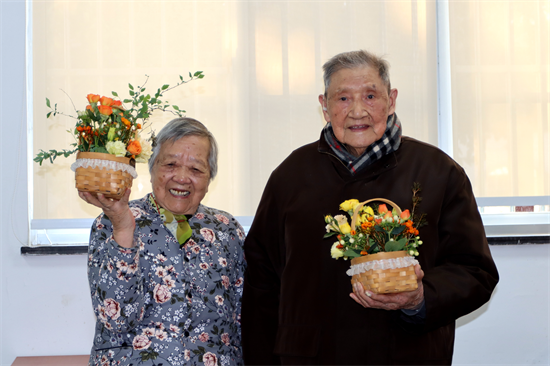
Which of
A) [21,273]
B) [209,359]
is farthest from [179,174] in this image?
[21,273]

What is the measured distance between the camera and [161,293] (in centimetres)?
183

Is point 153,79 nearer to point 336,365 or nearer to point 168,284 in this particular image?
point 168,284

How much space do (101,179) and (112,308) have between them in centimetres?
49

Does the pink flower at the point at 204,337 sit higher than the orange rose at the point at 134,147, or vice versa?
the orange rose at the point at 134,147

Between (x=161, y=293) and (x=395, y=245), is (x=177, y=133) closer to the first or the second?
(x=161, y=293)

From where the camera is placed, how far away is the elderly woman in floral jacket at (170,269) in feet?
5.54

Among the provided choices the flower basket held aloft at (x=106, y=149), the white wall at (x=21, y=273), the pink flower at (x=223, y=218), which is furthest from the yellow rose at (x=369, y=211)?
the white wall at (x=21, y=273)

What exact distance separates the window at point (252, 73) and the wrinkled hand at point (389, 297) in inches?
66.8

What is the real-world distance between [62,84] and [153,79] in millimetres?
577

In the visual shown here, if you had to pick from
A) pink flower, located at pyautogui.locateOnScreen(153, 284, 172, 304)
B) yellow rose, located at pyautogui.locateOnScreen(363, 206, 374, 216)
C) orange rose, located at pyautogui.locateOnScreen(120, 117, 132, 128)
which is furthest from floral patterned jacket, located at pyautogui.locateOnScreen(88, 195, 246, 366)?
yellow rose, located at pyautogui.locateOnScreen(363, 206, 374, 216)

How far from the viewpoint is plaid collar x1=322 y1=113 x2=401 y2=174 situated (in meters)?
1.81

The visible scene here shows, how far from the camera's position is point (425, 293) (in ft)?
5.27

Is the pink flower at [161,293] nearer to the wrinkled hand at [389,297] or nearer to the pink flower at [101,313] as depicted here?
the pink flower at [101,313]

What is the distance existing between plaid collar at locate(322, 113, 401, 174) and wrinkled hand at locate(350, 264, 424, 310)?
504mm
